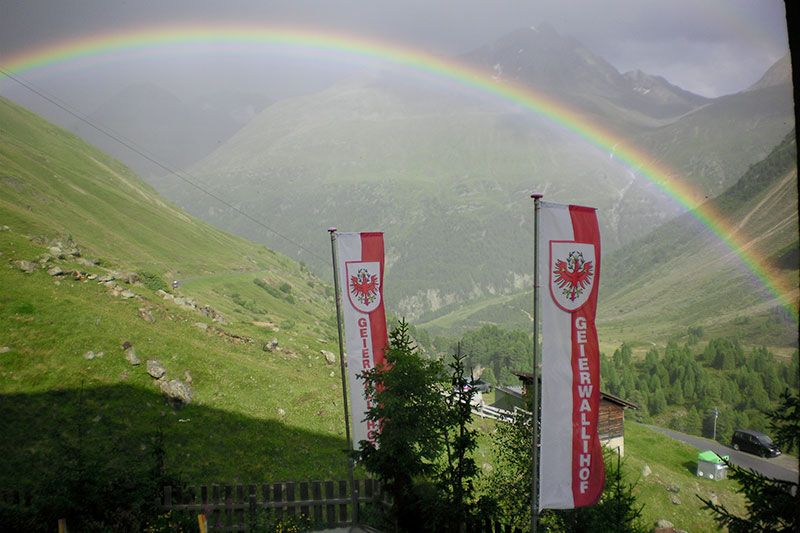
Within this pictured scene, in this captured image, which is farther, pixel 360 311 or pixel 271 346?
pixel 271 346

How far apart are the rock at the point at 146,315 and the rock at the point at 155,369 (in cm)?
589

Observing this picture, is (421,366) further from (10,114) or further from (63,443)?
(10,114)

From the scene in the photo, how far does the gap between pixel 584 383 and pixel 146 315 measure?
1140 inches

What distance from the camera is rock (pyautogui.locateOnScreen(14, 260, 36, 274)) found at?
99.8 feet

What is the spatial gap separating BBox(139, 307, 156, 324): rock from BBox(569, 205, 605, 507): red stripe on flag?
92.7ft

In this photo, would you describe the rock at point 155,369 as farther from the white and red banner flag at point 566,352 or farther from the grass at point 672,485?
the grass at point 672,485

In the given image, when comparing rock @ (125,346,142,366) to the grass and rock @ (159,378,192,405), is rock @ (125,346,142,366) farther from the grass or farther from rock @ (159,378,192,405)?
the grass

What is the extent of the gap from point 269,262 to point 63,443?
148428 mm

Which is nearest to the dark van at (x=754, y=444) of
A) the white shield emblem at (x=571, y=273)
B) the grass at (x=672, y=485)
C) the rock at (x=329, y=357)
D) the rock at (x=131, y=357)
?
the grass at (x=672, y=485)

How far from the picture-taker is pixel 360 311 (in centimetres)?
1814

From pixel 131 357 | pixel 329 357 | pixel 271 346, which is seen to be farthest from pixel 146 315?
pixel 329 357

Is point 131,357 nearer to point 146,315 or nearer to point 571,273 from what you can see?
point 146,315

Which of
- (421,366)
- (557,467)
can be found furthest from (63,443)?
(557,467)

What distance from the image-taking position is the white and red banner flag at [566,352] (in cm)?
1153
